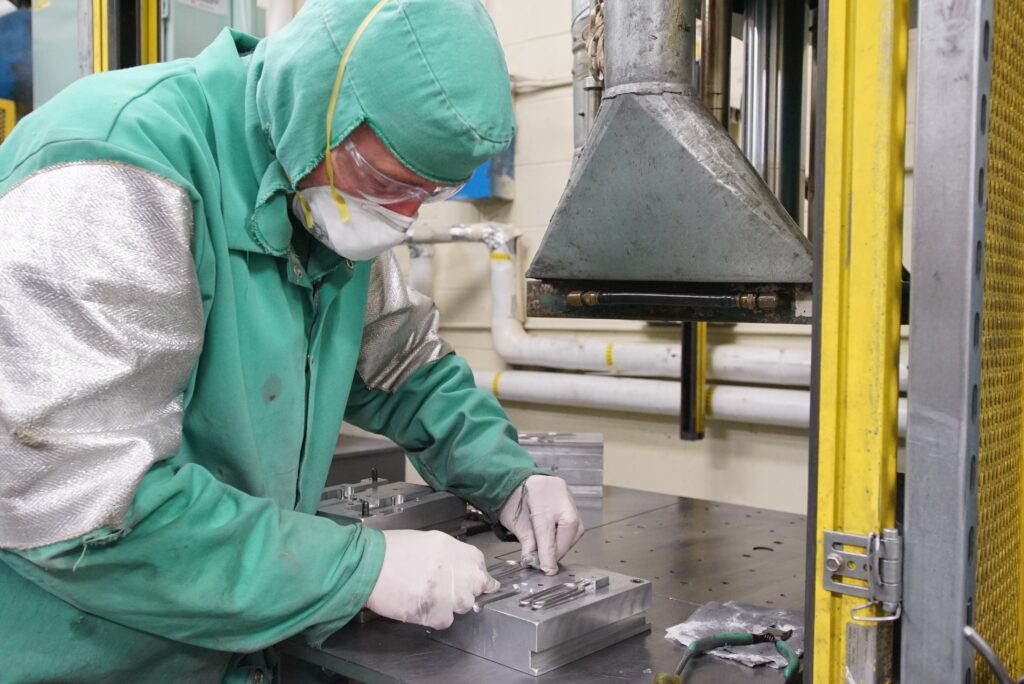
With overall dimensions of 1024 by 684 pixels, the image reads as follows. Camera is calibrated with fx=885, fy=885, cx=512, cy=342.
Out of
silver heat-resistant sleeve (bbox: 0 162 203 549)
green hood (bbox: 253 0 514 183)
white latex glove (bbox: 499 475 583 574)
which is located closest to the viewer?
silver heat-resistant sleeve (bbox: 0 162 203 549)

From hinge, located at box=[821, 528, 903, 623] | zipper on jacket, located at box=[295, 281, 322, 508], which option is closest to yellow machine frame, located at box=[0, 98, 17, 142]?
zipper on jacket, located at box=[295, 281, 322, 508]

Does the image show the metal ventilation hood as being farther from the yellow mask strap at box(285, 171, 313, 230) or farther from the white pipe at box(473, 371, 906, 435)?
the white pipe at box(473, 371, 906, 435)

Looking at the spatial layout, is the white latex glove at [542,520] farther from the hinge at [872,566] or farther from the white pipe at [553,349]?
the white pipe at [553,349]

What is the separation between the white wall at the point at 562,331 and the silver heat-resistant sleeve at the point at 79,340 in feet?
6.39

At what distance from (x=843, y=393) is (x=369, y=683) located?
59 cm

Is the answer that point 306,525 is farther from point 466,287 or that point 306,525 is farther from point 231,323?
point 466,287

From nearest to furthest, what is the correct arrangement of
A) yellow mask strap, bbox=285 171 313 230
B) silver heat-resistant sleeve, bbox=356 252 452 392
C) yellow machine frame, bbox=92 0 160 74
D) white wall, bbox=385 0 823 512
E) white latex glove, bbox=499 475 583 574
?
yellow mask strap, bbox=285 171 313 230
white latex glove, bbox=499 475 583 574
silver heat-resistant sleeve, bbox=356 252 452 392
yellow machine frame, bbox=92 0 160 74
white wall, bbox=385 0 823 512

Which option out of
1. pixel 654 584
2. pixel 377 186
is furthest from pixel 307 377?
pixel 654 584

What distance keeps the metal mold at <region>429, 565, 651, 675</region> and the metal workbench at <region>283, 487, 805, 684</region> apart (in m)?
0.01

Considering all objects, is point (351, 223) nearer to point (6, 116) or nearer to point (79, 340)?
point (79, 340)

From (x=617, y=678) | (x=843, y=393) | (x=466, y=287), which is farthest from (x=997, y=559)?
(x=466, y=287)

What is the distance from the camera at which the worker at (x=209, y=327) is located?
755 millimetres

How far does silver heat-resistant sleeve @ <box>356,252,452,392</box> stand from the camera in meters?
1.27

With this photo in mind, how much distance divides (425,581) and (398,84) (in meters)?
0.50
